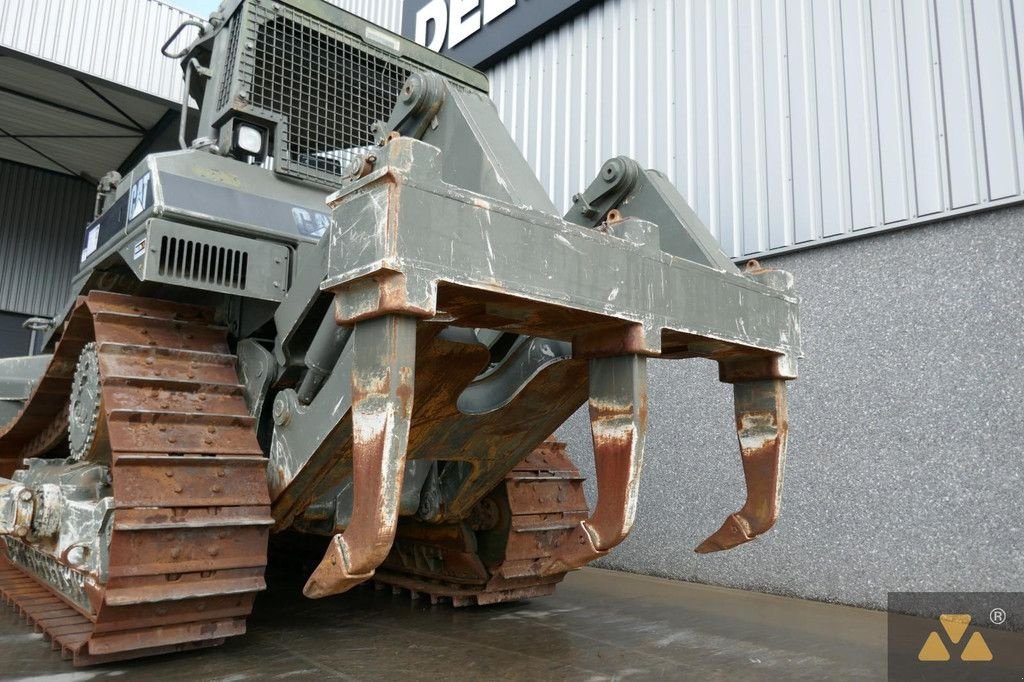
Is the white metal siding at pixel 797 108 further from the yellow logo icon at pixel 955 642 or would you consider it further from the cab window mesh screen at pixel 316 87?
the cab window mesh screen at pixel 316 87

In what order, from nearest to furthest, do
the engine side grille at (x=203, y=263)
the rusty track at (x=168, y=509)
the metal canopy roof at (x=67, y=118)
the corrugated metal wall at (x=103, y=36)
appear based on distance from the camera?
1. the rusty track at (x=168, y=509)
2. the engine side grille at (x=203, y=263)
3. the corrugated metal wall at (x=103, y=36)
4. the metal canopy roof at (x=67, y=118)

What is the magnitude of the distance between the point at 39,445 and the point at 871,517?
4.58 meters

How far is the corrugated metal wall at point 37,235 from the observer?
1745 cm

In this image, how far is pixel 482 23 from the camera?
758 centimetres

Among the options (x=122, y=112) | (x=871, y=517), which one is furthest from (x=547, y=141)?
(x=122, y=112)

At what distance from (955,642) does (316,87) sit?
400 centimetres

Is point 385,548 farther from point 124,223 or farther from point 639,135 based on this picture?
point 639,135

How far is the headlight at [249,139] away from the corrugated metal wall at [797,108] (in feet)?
10.1

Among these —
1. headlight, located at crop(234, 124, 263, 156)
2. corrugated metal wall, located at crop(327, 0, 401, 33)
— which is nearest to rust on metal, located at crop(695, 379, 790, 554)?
headlight, located at crop(234, 124, 263, 156)

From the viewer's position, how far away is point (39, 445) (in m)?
4.34

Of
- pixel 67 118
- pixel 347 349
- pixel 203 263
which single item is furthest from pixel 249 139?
pixel 67 118

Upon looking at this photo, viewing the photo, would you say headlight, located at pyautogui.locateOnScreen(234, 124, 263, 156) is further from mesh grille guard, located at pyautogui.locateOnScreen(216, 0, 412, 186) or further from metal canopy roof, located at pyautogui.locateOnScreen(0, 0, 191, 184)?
metal canopy roof, located at pyautogui.locateOnScreen(0, 0, 191, 184)

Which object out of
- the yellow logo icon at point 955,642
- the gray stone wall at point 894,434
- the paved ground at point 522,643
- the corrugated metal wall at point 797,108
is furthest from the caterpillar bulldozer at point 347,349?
the corrugated metal wall at point 797,108

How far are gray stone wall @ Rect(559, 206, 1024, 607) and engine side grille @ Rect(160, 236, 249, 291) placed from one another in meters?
3.38
